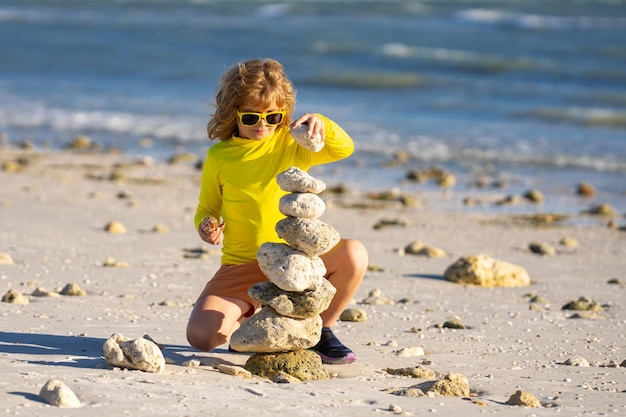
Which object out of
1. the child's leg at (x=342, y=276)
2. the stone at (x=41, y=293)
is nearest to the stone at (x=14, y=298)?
the stone at (x=41, y=293)

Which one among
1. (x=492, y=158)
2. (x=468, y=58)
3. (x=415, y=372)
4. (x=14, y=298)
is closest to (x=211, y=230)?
(x=415, y=372)

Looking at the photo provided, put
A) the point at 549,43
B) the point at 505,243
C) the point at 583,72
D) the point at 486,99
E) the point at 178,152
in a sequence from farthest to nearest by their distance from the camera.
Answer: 1. the point at 549,43
2. the point at 583,72
3. the point at 486,99
4. the point at 178,152
5. the point at 505,243

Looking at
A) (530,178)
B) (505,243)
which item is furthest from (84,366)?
(530,178)

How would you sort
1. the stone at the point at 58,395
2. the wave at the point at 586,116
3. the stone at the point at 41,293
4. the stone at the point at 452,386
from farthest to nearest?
the wave at the point at 586,116 → the stone at the point at 41,293 → the stone at the point at 452,386 → the stone at the point at 58,395

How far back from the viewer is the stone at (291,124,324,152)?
471 cm

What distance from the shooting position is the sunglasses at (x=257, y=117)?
4.97m

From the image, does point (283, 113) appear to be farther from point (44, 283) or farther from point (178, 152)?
point (178, 152)

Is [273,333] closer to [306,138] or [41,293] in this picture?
[306,138]

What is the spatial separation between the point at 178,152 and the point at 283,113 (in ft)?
28.2

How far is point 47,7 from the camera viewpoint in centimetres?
4334

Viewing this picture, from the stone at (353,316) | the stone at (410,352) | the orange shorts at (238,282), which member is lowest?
the stone at (353,316)

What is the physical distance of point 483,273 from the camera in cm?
719

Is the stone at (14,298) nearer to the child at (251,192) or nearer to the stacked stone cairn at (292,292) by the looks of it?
the child at (251,192)

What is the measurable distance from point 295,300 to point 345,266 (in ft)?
1.15
